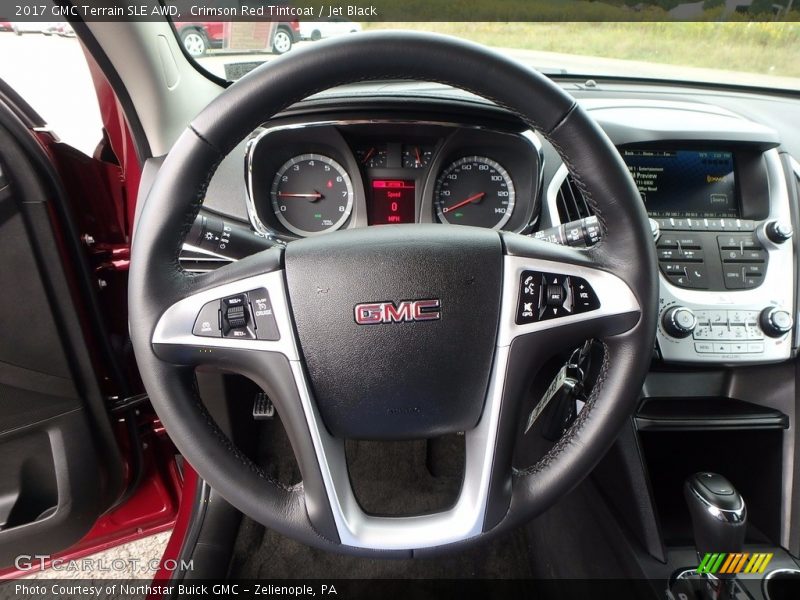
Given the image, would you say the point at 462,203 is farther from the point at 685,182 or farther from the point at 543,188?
the point at 685,182

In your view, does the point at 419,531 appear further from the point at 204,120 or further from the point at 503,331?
the point at 204,120

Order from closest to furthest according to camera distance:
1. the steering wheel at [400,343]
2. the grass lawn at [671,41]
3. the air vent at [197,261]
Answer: the steering wheel at [400,343], the air vent at [197,261], the grass lawn at [671,41]

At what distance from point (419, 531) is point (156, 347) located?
0.46m

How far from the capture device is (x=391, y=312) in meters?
0.77

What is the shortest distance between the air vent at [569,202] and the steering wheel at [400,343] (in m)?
0.54

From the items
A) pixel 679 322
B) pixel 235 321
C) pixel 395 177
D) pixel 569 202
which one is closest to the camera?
pixel 235 321

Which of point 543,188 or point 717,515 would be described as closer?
point 717,515

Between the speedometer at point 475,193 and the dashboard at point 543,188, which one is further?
the speedometer at point 475,193

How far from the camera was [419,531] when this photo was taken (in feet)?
2.60

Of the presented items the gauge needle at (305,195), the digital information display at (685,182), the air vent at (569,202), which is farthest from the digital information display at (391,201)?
the digital information display at (685,182)

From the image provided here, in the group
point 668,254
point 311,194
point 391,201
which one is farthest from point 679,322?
point 311,194

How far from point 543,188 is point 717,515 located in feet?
2.57

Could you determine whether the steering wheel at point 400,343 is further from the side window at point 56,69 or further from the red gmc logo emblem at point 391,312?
the side window at point 56,69

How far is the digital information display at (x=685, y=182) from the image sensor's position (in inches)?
54.6
